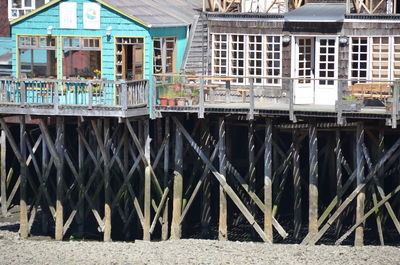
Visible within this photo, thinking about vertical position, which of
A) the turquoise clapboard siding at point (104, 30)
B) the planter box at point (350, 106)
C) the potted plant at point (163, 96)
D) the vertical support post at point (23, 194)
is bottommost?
the vertical support post at point (23, 194)

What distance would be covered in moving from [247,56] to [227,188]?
476 centimetres

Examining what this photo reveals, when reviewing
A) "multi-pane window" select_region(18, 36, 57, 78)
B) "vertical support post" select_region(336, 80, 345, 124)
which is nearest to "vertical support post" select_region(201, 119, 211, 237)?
"multi-pane window" select_region(18, 36, 57, 78)

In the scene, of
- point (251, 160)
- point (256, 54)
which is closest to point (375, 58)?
point (256, 54)

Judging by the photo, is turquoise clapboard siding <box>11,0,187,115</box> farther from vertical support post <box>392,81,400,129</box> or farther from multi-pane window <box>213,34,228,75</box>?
vertical support post <box>392,81,400,129</box>

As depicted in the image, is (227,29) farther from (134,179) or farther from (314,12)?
(134,179)

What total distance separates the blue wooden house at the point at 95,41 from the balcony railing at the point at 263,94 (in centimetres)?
119

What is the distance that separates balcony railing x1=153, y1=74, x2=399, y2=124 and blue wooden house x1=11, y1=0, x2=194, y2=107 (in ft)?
3.92

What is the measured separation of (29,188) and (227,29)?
38.2ft

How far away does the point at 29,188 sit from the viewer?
58.8 meters

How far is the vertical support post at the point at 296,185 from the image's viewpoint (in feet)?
164

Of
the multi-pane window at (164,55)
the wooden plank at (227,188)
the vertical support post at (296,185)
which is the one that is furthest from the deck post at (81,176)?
the vertical support post at (296,185)

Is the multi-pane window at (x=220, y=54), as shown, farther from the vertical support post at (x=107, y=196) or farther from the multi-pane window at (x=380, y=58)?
the multi-pane window at (x=380, y=58)

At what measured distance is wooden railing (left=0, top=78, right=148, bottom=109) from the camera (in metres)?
49.2

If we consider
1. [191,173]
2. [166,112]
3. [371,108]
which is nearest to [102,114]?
[166,112]
